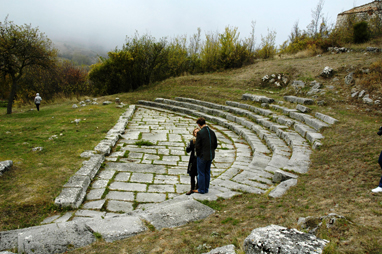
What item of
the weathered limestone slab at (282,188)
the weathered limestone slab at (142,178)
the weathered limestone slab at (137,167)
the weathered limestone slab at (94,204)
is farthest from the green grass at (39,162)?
the weathered limestone slab at (282,188)

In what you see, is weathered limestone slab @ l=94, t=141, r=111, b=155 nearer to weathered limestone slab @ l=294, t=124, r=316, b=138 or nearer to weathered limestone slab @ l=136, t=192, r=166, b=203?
weathered limestone slab @ l=136, t=192, r=166, b=203

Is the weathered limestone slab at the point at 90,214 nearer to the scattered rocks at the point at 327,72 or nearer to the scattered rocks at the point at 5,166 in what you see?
the scattered rocks at the point at 5,166

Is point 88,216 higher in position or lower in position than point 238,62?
lower

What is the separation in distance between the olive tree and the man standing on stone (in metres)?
12.2

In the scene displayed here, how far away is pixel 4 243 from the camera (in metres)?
2.79

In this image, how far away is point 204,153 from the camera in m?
4.49

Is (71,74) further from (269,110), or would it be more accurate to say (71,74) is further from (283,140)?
(283,140)

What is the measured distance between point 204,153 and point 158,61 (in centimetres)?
1590

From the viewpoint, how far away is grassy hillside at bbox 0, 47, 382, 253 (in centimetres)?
266

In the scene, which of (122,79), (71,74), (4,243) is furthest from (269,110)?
(71,74)

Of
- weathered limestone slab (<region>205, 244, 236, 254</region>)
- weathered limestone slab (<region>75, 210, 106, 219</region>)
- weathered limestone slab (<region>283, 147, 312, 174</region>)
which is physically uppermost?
weathered limestone slab (<region>205, 244, 236, 254</region>)

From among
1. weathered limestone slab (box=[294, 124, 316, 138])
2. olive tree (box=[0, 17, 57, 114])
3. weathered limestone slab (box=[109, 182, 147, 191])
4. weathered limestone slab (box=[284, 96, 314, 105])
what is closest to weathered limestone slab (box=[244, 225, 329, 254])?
weathered limestone slab (box=[109, 182, 147, 191])

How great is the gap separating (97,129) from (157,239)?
695 cm

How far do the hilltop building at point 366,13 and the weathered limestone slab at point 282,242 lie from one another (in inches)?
825
